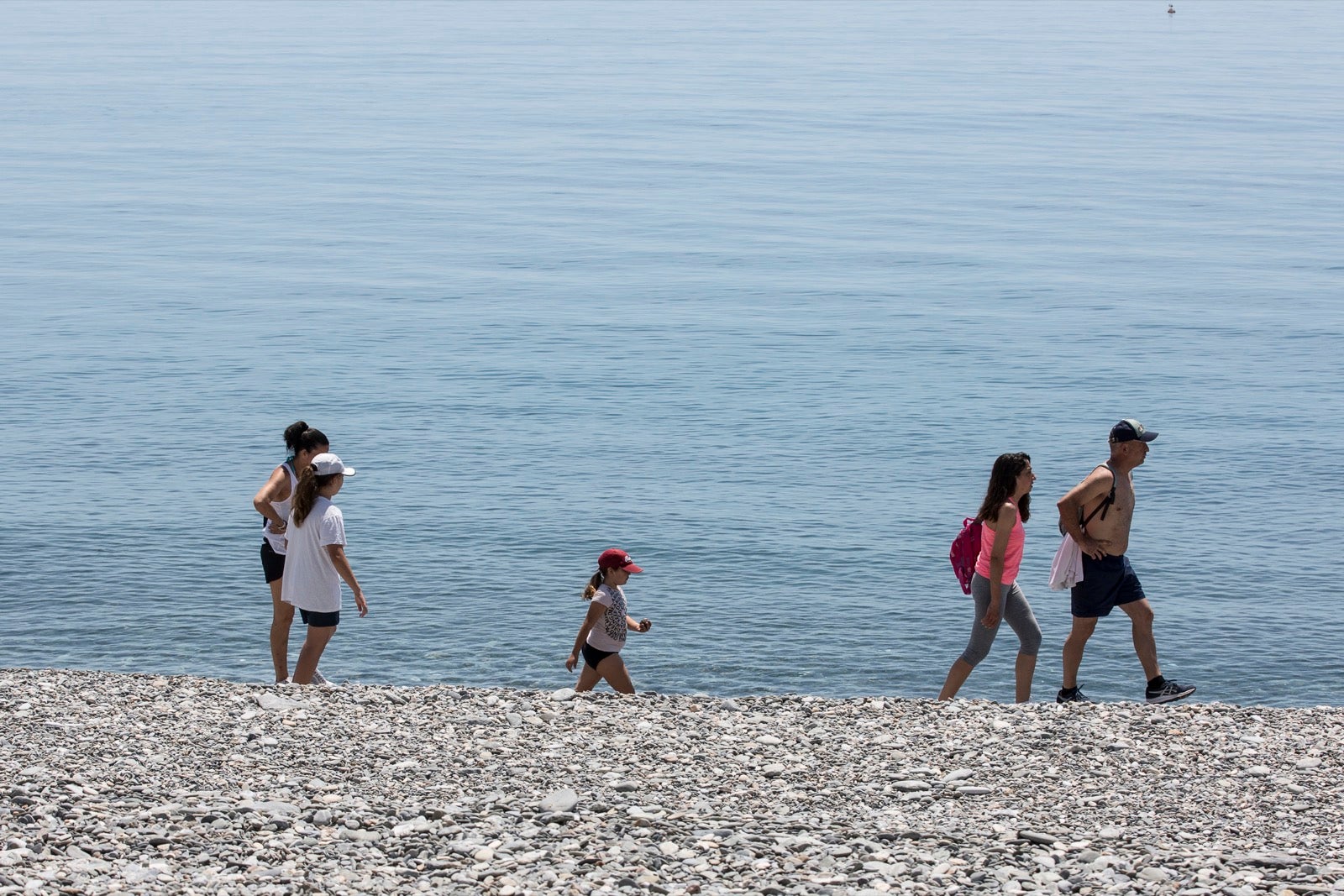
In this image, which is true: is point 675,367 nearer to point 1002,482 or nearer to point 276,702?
point 1002,482

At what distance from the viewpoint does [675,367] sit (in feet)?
Result: 108

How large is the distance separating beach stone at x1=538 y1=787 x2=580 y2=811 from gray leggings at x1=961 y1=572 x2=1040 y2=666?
3.52 m

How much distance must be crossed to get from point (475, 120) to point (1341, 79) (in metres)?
44.6

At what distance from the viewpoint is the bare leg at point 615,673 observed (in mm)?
11570

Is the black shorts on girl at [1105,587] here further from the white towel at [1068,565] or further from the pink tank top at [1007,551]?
the pink tank top at [1007,551]

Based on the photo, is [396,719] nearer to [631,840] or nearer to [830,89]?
[631,840]

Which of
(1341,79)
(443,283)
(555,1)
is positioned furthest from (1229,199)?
(555,1)

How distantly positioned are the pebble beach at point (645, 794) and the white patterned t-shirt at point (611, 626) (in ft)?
2.34

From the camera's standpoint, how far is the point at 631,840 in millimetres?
8336

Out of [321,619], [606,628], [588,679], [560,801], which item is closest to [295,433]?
[321,619]

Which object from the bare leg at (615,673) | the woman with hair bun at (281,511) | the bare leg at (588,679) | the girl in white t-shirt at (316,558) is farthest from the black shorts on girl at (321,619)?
the bare leg at (615,673)

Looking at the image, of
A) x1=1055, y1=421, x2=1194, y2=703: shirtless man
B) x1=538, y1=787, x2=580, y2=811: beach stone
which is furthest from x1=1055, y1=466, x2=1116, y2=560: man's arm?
x1=538, y1=787, x2=580, y2=811: beach stone

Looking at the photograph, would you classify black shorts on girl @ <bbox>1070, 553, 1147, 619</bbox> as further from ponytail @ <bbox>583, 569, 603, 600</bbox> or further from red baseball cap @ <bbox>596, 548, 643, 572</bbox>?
ponytail @ <bbox>583, 569, 603, 600</bbox>

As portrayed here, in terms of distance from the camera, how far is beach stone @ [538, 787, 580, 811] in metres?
8.74
